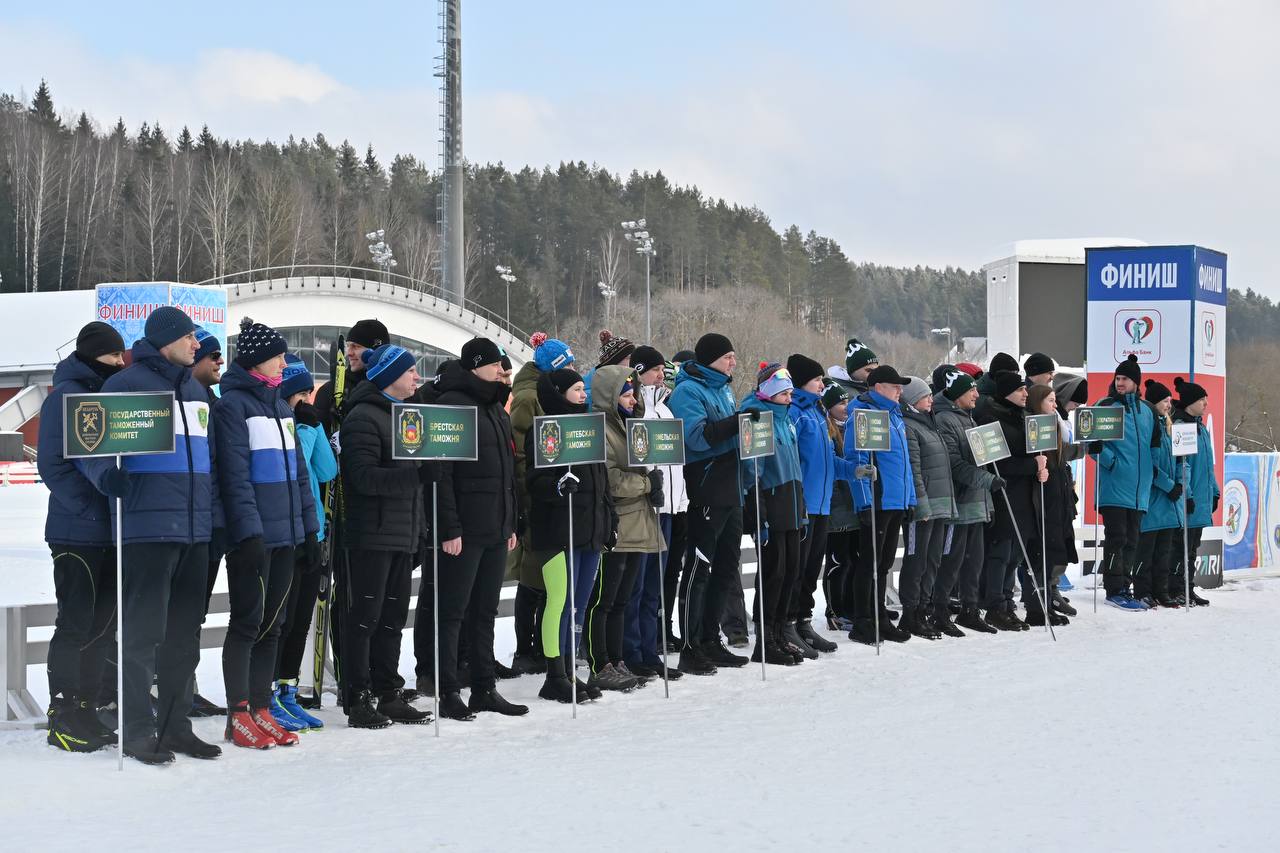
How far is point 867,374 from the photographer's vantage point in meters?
10.6

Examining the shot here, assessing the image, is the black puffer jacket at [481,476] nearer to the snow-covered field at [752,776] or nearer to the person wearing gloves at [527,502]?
the person wearing gloves at [527,502]

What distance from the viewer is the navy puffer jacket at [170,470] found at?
600 cm

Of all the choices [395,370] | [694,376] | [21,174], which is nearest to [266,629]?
[395,370]

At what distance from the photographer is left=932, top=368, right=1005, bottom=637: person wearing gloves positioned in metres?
10.5

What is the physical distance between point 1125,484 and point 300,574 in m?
7.93

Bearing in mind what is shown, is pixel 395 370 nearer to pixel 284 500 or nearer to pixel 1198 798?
pixel 284 500

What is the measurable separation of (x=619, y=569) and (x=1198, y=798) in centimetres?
365

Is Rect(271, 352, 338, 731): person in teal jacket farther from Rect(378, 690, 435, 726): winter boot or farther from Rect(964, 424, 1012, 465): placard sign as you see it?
Rect(964, 424, 1012, 465): placard sign

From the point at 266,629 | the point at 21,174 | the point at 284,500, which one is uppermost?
the point at 21,174

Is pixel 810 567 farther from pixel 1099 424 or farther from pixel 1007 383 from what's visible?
pixel 1099 424

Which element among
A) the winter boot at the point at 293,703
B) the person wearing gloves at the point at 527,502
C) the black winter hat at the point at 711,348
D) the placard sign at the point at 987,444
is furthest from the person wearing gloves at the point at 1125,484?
the winter boot at the point at 293,703

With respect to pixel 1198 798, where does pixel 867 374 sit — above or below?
above

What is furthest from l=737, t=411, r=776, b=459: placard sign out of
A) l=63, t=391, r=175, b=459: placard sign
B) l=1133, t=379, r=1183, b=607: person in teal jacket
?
l=1133, t=379, r=1183, b=607: person in teal jacket

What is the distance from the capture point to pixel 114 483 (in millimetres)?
5883
